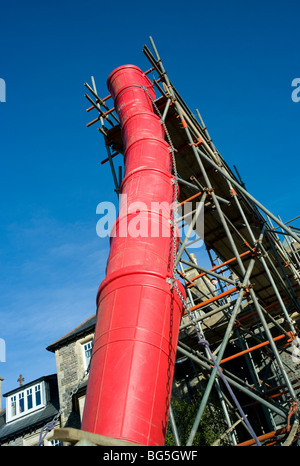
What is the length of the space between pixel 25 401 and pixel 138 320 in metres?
18.9

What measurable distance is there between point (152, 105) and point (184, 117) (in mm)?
990

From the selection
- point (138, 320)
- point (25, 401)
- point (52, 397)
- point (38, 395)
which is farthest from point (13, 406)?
point (138, 320)

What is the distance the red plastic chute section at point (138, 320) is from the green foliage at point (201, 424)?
721 cm

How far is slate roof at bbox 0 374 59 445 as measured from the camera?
18.7 meters

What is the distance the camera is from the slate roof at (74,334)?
770 inches

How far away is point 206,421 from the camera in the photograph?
1215 cm

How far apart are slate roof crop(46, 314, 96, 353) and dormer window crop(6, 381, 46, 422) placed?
7.52ft

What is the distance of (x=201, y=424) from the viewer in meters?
12.0

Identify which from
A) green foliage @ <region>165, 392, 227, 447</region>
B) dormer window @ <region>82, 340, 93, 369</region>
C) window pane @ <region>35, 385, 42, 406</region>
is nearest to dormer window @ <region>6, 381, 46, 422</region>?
window pane @ <region>35, 385, 42, 406</region>

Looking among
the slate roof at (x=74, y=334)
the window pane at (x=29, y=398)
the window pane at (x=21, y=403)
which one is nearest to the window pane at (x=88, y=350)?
the slate roof at (x=74, y=334)

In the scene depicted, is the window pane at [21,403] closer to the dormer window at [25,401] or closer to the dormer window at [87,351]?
the dormer window at [25,401]

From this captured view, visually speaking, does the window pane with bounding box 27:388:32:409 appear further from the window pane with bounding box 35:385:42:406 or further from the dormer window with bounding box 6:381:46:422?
the window pane with bounding box 35:385:42:406

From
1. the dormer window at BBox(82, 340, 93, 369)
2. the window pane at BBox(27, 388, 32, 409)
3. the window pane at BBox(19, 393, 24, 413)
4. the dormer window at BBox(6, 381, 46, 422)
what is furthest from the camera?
the window pane at BBox(19, 393, 24, 413)
